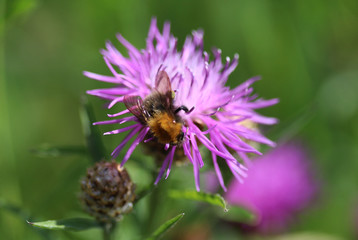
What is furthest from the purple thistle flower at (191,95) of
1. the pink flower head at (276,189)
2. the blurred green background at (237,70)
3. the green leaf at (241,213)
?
the blurred green background at (237,70)

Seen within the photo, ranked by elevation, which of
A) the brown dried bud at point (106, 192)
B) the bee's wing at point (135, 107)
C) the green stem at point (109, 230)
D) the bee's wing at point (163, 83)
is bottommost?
the green stem at point (109, 230)

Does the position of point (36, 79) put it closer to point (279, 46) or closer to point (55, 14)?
point (55, 14)

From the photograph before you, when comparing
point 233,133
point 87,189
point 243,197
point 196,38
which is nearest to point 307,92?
point 243,197

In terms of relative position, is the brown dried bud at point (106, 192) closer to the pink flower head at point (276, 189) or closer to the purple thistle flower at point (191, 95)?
the purple thistle flower at point (191, 95)

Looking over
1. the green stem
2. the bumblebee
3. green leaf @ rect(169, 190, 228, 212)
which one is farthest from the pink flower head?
the bumblebee

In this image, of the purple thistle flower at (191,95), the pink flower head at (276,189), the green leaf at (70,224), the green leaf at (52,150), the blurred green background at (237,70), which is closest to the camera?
the green leaf at (70,224)

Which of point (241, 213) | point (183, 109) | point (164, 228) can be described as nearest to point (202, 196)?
point (164, 228)
